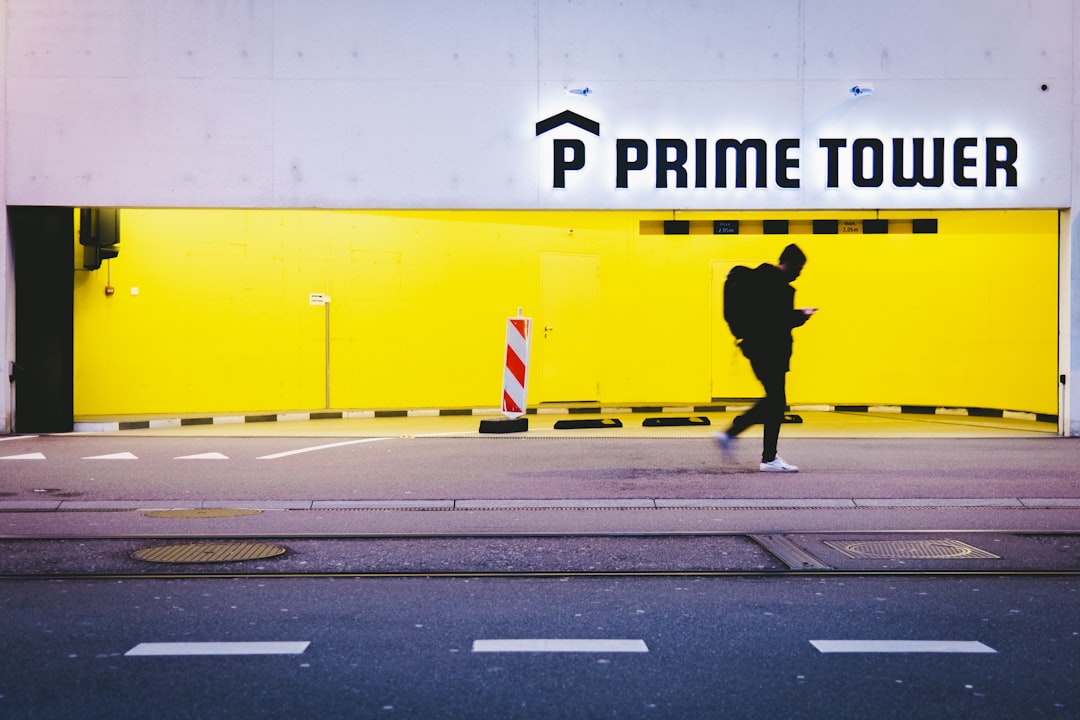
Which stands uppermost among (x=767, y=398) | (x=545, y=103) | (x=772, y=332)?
(x=545, y=103)

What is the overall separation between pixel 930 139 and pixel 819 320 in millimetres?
6702

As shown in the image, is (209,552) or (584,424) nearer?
(209,552)

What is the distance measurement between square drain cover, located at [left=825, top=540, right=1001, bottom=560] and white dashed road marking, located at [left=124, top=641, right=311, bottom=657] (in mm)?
3323

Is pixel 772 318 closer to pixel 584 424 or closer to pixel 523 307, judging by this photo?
pixel 584 424

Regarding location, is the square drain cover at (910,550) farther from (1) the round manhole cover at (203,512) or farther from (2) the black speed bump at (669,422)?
(2) the black speed bump at (669,422)

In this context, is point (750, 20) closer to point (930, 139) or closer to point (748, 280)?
point (930, 139)

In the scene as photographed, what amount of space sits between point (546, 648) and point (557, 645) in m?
0.06

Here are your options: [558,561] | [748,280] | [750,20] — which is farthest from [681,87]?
[558,561]

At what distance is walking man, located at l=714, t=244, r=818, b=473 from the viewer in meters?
10.2

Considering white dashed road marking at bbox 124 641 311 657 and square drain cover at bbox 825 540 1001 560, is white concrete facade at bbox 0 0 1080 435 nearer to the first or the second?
square drain cover at bbox 825 540 1001 560

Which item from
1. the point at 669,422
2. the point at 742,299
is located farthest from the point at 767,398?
the point at 669,422

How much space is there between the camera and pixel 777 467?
10.7 metres

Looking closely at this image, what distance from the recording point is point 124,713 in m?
3.86

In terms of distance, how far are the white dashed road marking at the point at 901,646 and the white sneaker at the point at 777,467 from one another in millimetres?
5895
